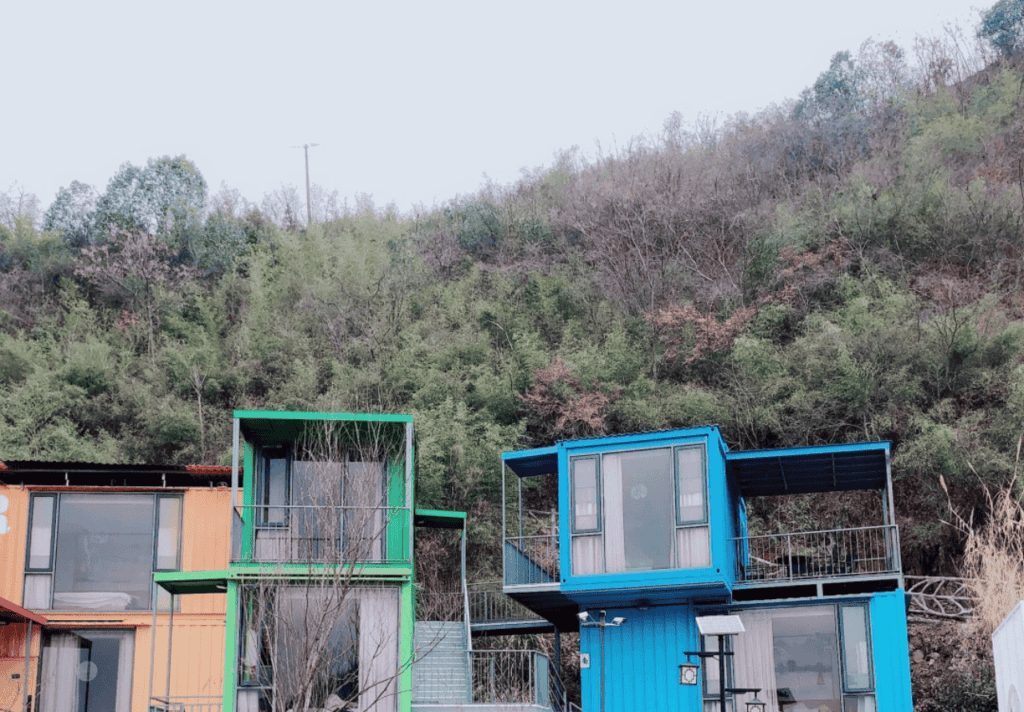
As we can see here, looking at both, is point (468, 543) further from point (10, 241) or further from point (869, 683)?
point (10, 241)

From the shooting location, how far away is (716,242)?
3447cm

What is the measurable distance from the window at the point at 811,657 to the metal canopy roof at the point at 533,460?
4725 mm

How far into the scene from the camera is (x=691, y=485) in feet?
62.0

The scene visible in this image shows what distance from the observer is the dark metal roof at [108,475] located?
19.5 meters

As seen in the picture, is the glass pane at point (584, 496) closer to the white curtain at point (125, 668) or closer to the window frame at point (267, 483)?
the window frame at point (267, 483)

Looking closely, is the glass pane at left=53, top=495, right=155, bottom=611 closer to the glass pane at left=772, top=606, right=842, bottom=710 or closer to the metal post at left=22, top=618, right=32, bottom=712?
the metal post at left=22, top=618, right=32, bottom=712

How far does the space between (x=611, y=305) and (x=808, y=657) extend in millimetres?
17152

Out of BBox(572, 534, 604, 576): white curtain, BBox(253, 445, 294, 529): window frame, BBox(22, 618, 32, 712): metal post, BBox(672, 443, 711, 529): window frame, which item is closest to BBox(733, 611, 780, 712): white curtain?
BBox(672, 443, 711, 529): window frame

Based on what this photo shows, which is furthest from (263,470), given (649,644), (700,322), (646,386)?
(700,322)

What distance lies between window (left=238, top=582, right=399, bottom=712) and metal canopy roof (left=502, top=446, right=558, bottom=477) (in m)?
4.05

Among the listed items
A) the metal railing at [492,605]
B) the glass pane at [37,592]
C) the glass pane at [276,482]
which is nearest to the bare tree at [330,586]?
the glass pane at [276,482]

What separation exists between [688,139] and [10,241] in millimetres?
26115

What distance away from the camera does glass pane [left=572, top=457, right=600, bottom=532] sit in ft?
63.7

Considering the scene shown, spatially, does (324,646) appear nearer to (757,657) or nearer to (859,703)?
(757,657)
